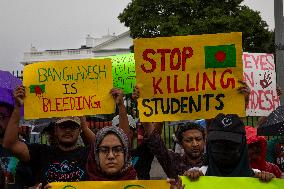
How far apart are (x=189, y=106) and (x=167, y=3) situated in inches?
1162

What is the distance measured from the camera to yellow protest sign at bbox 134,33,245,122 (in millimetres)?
4418

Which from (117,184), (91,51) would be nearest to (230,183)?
(117,184)

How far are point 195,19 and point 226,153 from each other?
29.1 meters

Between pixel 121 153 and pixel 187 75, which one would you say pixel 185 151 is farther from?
pixel 121 153

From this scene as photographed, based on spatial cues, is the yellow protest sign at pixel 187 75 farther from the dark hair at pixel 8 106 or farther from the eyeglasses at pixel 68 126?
the dark hair at pixel 8 106

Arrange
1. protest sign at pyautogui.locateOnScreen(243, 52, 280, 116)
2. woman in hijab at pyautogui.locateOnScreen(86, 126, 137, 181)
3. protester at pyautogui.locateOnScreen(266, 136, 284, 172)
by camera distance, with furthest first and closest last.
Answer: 1. protest sign at pyautogui.locateOnScreen(243, 52, 280, 116)
2. protester at pyautogui.locateOnScreen(266, 136, 284, 172)
3. woman in hijab at pyautogui.locateOnScreen(86, 126, 137, 181)

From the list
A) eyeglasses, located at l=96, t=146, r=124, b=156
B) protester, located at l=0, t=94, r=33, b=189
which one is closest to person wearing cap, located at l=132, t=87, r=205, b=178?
eyeglasses, located at l=96, t=146, r=124, b=156

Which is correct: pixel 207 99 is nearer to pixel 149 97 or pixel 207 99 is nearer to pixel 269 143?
pixel 149 97

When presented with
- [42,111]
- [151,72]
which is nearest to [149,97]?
[151,72]

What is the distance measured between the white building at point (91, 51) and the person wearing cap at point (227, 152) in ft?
206

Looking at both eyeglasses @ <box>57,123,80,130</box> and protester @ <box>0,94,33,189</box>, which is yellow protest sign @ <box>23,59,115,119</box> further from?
eyeglasses @ <box>57,123,80,130</box>

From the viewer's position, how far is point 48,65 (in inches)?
193

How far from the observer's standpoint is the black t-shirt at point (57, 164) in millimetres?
3979

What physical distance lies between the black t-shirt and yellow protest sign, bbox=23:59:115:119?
575mm
